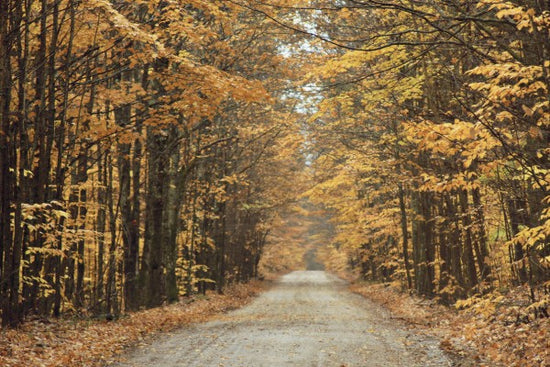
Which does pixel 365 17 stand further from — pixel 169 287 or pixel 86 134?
pixel 169 287

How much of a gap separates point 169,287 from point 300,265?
87.4 m

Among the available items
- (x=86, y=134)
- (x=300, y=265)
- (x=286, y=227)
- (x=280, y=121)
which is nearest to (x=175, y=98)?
(x=86, y=134)

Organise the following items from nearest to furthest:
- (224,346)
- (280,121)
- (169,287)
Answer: (224,346) < (169,287) < (280,121)

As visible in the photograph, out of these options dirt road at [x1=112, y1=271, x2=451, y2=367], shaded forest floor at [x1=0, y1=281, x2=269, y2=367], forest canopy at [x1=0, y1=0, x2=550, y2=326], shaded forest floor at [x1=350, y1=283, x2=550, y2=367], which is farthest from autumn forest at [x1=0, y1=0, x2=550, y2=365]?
dirt road at [x1=112, y1=271, x2=451, y2=367]

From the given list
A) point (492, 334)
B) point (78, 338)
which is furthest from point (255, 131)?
point (492, 334)

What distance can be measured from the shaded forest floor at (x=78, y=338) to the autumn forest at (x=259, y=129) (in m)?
0.74

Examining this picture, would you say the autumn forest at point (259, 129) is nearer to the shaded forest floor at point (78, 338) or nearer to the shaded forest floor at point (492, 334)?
the shaded forest floor at point (492, 334)

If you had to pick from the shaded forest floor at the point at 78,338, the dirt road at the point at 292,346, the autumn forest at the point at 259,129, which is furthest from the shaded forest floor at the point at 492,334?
the shaded forest floor at the point at 78,338

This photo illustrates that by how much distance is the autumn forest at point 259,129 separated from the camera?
8.24m

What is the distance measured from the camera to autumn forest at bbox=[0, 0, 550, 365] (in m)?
8.24

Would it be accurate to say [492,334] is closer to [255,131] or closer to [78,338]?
[78,338]

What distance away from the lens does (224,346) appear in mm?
10500

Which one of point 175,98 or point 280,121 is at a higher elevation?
point 280,121

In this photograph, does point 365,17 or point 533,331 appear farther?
point 365,17
